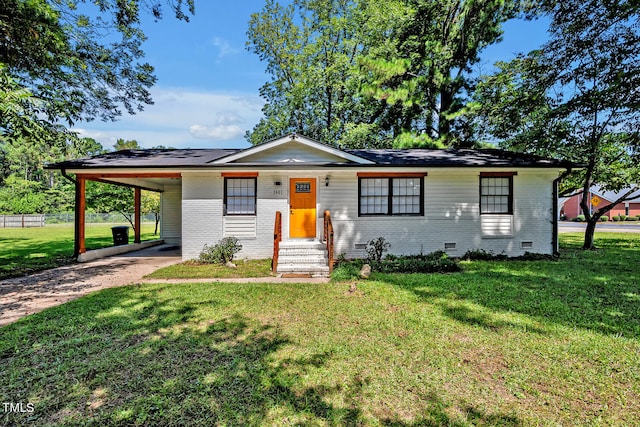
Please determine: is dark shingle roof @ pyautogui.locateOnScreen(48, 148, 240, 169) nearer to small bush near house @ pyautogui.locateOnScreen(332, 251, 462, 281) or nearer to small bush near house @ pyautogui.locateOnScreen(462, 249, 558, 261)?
small bush near house @ pyautogui.locateOnScreen(332, 251, 462, 281)

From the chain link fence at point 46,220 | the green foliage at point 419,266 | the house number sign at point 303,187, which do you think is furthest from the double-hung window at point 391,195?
the chain link fence at point 46,220

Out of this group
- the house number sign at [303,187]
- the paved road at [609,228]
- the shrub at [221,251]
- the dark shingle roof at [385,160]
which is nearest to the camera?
the shrub at [221,251]

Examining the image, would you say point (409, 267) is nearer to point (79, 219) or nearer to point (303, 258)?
point (303, 258)

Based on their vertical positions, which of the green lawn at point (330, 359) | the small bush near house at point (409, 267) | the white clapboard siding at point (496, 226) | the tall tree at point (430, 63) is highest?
the tall tree at point (430, 63)

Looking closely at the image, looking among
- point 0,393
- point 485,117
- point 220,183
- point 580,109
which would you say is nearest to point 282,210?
point 220,183

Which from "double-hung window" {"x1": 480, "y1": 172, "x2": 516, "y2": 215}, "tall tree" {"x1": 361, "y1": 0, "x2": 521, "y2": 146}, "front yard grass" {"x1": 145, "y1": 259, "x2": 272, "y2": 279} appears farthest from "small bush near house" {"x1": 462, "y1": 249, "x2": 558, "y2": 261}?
"tall tree" {"x1": 361, "y1": 0, "x2": 521, "y2": 146}

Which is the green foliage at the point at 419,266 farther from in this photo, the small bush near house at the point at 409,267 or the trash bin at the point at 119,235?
the trash bin at the point at 119,235

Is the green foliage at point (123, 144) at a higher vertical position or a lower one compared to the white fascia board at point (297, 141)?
higher

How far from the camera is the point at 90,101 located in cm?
1110

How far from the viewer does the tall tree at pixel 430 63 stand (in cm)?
1662

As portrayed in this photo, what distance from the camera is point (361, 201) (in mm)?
10102

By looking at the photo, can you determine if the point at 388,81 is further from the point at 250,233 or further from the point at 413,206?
the point at 250,233

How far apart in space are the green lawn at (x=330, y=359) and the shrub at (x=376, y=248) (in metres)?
3.46

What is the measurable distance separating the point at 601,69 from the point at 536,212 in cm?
520
